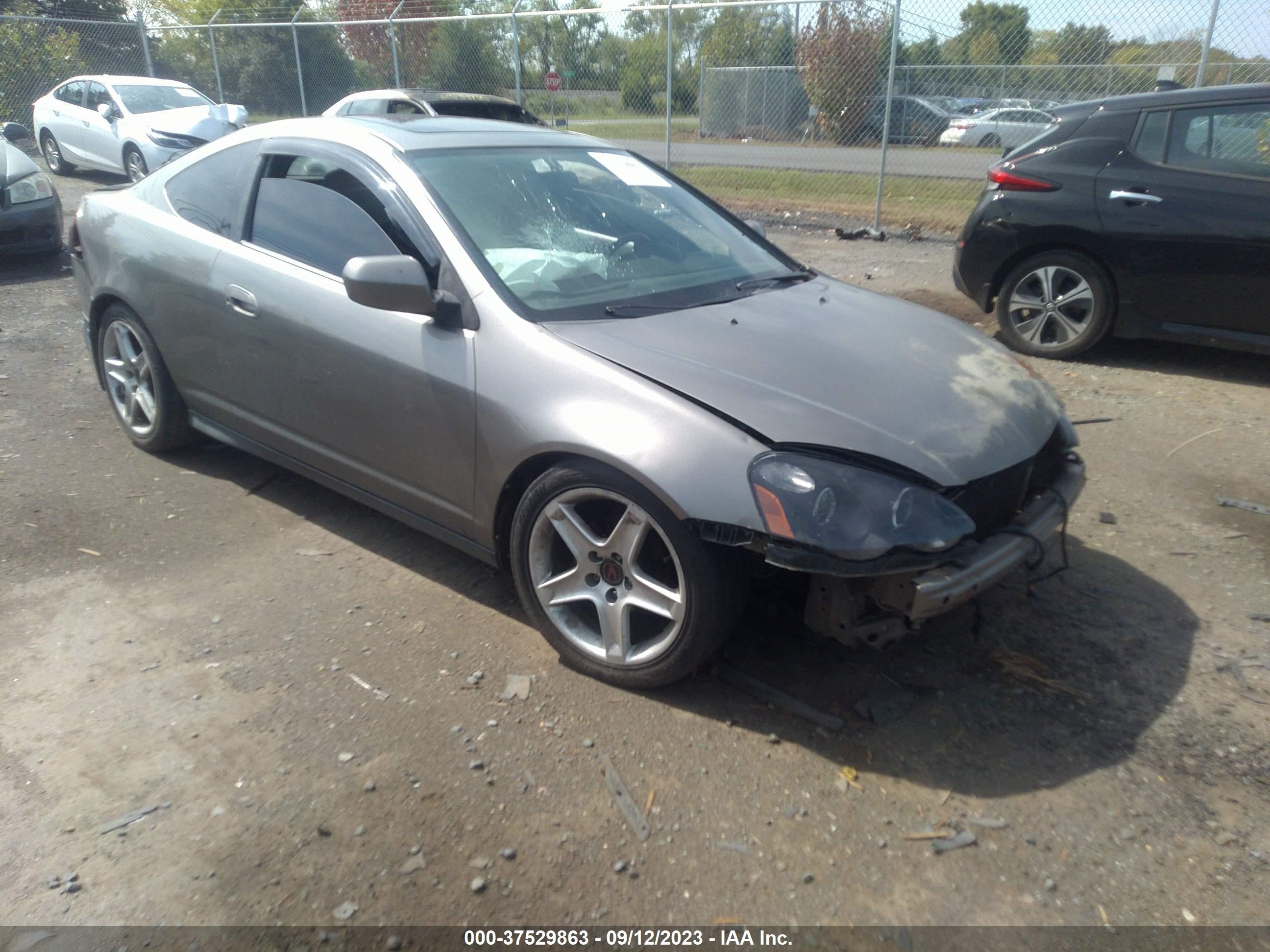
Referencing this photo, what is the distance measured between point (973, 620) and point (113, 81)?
1591 cm

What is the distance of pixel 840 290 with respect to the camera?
13.2 ft

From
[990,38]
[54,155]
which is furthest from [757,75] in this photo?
[54,155]

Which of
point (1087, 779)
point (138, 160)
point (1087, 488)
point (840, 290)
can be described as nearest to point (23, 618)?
point (840, 290)

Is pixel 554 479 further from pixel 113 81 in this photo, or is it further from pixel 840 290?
pixel 113 81

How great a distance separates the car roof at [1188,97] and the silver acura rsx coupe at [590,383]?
11.5 feet

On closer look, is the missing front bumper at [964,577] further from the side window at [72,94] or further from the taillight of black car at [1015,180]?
the side window at [72,94]

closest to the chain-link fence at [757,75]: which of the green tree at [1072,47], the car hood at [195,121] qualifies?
the green tree at [1072,47]

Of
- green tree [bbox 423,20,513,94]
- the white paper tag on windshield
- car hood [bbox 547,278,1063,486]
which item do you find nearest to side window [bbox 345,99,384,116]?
green tree [bbox 423,20,513,94]

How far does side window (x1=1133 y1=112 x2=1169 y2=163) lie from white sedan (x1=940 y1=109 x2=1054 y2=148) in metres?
5.74

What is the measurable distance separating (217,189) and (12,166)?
6676 millimetres

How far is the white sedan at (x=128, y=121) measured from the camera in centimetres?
1395

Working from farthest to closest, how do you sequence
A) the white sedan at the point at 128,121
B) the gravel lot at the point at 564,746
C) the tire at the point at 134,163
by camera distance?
the tire at the point at 134,163
the white sedan at the point at 128,121
the gravel lot at the point at 564,746

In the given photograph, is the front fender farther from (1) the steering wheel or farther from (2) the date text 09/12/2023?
(2) the date text 09/12/2023

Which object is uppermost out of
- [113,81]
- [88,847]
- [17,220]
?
[113,81]
